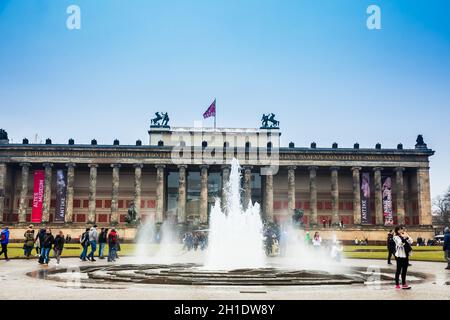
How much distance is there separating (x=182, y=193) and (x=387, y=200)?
31850mm

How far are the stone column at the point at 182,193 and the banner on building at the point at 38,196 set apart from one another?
20874 millimetres

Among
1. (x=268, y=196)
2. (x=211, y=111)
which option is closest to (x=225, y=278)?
(x=211, y=111)

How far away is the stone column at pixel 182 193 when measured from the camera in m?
72.8

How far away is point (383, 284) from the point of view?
54.4ft

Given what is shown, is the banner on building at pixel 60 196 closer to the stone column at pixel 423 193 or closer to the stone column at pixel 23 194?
the stone column at pixel 23 194

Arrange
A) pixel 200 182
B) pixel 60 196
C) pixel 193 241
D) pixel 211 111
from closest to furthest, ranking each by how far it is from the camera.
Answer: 1. pixel 193 241
2. pixel 211 111
3. pixel 60 196
4. pixel 200 182

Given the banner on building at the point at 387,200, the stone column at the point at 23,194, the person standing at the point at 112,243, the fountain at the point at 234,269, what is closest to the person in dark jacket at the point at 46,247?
the fountain at the point at 234,269

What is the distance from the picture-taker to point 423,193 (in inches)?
2911

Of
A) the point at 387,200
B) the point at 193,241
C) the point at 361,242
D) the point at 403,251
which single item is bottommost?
the point at 361,242

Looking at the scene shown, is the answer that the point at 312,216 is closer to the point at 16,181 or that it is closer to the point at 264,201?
the point at 264,201

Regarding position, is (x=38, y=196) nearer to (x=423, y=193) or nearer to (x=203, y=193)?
(x=203, y=193)
